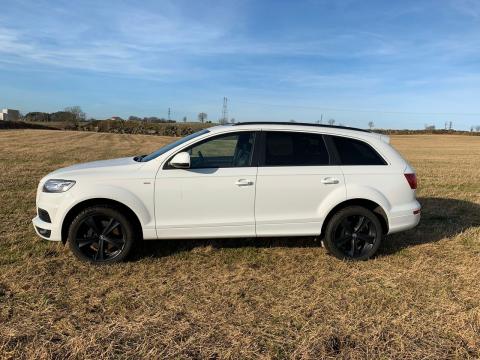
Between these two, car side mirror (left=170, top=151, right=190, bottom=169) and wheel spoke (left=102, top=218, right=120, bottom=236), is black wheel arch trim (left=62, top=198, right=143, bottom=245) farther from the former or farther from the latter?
car side mirror (left=170, top=151, right=190, bottom=169)

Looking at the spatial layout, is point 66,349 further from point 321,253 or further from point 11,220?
point 11,220

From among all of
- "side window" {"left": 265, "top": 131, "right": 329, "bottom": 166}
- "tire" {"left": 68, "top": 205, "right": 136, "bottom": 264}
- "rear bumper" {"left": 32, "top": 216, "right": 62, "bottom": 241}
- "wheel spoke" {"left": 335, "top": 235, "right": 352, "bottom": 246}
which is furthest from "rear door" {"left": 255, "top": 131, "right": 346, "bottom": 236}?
"rear bumper" {"left": 32, "top": 216, "right": 62, "bottom": 241}

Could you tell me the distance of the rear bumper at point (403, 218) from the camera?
5.72m

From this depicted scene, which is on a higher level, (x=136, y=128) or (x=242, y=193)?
(x=136, y=128)

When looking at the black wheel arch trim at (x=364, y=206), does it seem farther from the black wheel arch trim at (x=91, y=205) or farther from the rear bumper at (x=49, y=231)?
the rear bumper at (x=49, y=231)

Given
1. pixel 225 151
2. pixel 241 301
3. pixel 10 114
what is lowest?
pixel 241 301

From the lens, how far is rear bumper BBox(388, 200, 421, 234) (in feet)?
18.8

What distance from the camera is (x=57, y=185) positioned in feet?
17.2

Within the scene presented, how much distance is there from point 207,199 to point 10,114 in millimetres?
106722

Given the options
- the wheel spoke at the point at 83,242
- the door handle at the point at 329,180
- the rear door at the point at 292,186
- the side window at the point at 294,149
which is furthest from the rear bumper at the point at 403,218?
the wheel spoke at the point at 83,242

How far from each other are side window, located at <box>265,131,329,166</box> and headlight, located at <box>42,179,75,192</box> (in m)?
2.37

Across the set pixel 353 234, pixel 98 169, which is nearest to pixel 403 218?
pixel 353 234

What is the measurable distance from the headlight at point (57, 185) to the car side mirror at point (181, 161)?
47.2 inches

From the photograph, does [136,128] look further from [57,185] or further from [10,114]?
[57,185]
